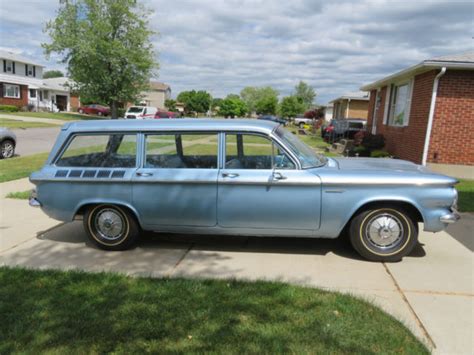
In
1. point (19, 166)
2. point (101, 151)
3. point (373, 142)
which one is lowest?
point (19, 166)

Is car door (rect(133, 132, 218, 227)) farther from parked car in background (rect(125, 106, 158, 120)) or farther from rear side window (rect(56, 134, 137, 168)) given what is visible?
parked car in background (rect(125, 106, 158, 120))

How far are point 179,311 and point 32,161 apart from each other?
438 inches

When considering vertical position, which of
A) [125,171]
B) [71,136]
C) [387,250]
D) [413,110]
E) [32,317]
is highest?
[413,110]

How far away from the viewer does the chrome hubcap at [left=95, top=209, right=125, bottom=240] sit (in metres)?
5.20

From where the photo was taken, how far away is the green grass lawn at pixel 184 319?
311cm

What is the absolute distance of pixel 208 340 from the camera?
3180 mm

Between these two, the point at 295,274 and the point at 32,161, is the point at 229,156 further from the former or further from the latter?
the point at 32,161

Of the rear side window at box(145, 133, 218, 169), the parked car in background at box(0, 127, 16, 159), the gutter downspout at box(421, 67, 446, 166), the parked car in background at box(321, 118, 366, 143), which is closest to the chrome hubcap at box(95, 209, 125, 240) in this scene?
the rear side window at box(145, 133, 218, 169)

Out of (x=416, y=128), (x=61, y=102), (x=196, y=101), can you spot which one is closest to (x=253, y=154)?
(x=416, y=128)

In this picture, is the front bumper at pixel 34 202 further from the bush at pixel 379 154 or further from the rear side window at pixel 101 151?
the bush at pixel 379 154

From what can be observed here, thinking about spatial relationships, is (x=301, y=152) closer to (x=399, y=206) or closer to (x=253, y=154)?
(x=253, y=154)

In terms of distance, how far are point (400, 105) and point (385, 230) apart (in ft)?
38.7

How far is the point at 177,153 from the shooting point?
17.3ft

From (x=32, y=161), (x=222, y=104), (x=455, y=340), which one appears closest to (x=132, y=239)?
(x=455, y=340)
